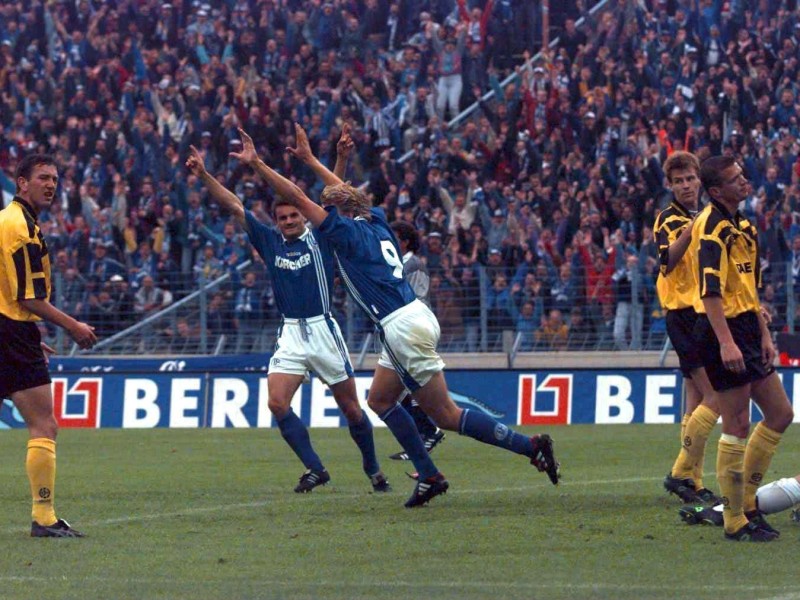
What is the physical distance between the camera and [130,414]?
21578mm

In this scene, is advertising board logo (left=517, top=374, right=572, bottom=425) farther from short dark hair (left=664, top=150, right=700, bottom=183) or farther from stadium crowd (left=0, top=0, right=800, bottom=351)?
short dark hair (left=664, top=150, right=700, bottom=183)

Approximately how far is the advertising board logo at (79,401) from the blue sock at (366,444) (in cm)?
1095

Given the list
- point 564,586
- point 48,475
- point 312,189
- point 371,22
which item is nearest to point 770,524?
point 564,586

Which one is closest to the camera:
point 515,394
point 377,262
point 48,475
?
point 48,475

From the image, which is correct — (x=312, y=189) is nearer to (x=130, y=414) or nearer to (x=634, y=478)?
(x=130, y=414)

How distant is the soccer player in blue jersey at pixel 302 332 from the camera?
1138 centimetres

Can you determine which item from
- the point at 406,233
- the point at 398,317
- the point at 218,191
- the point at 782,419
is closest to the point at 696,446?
the point at 782,419

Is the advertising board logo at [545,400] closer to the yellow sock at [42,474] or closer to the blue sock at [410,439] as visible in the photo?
the blue sock at [410,439]

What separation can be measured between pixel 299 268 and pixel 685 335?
2.96 m

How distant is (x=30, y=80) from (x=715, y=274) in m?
24.6

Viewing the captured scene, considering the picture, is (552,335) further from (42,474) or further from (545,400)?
(42,474)

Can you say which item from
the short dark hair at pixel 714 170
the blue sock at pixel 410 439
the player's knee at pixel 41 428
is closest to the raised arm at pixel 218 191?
the blue sock at pixel 410 439

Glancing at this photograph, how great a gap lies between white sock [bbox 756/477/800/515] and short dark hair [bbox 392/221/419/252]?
5.42 metres

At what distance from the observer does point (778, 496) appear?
8273 mm
